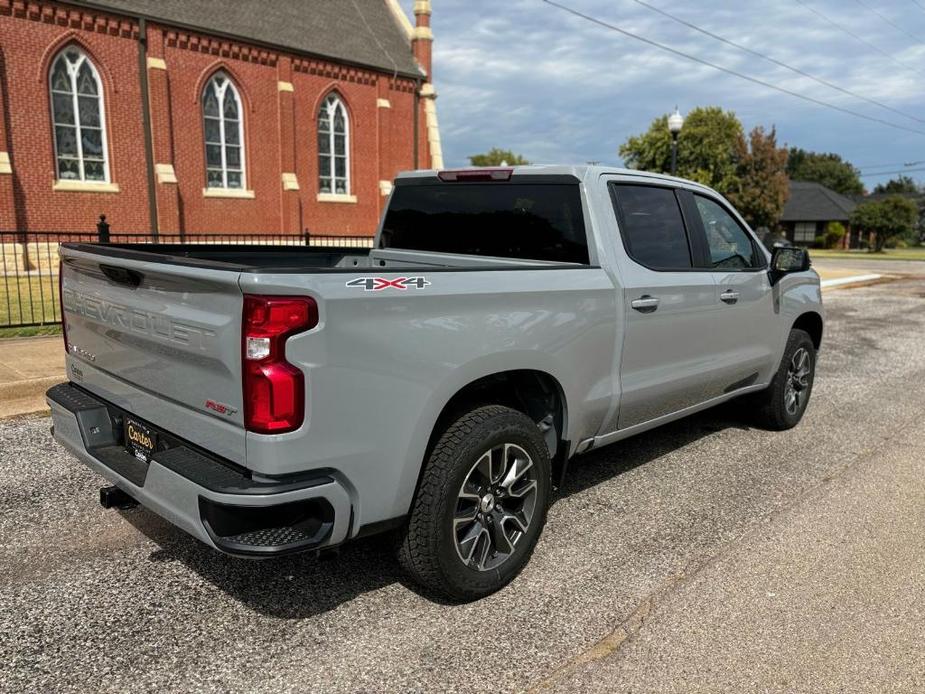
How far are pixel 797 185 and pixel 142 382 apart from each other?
266ft

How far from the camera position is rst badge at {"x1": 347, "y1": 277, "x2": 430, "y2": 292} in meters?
2.71

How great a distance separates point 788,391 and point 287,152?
2208cm

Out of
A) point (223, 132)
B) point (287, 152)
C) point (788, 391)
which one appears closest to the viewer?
point (788, 391)

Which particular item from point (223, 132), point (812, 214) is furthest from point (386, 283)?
point (812, 214)

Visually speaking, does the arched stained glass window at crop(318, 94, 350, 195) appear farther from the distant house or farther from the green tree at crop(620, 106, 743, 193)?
the distant house

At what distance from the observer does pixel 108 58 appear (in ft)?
68.6

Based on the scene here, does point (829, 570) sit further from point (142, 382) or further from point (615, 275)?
point (142, 382)

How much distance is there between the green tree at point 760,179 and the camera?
48656 mm

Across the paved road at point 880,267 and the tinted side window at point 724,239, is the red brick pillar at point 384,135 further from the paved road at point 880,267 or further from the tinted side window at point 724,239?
the tinted side window at point 724,239

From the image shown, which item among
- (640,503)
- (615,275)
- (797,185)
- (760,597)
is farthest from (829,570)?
(797,185)

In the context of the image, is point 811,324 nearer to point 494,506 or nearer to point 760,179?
point 494,506

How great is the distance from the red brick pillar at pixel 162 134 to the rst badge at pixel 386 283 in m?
21.2

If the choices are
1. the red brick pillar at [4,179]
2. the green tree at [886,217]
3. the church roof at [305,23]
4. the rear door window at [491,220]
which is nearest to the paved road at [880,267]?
the church roof at [305,23]

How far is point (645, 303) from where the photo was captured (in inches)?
163
